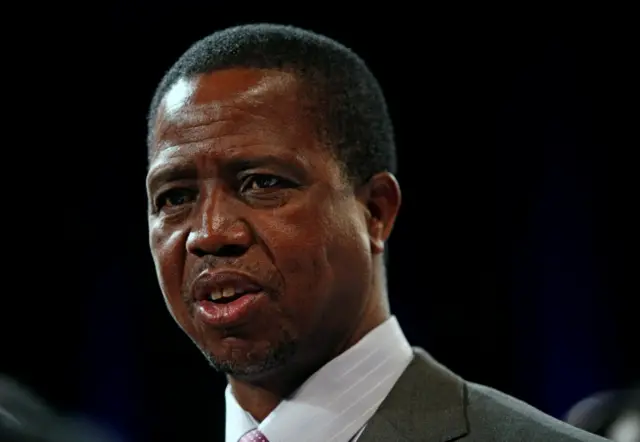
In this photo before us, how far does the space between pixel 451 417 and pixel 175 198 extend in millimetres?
511

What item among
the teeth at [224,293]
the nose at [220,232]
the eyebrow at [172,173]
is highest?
the eyebrow at [172,173]

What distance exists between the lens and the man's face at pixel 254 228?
1.48 metres

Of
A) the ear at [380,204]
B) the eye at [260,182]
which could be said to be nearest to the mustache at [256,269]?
the eye at [260,182]

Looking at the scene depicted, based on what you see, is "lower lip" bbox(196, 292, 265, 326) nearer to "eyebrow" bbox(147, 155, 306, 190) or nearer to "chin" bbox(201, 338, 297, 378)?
"chin" bbox(201, 338, 297, 378)

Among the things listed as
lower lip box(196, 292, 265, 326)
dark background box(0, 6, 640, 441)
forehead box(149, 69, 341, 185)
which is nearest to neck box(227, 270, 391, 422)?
lower lip box(196, 292, 265, 326)

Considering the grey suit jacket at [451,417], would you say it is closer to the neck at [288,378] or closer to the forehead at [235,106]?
the neck at [288,378]

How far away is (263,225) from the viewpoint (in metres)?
1.48

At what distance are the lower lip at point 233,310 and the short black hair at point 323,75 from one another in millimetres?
264

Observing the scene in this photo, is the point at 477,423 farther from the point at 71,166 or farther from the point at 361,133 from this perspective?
the point at 71,166

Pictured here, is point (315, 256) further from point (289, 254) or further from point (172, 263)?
point (172, 263)

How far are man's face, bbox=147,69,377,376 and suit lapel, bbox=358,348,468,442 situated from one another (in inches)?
4.8

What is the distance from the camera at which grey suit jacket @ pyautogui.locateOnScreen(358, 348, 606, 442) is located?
1.50 metres

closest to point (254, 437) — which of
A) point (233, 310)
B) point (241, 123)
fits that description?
point (233, 310)

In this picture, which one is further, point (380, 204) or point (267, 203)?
point (380, 204)
